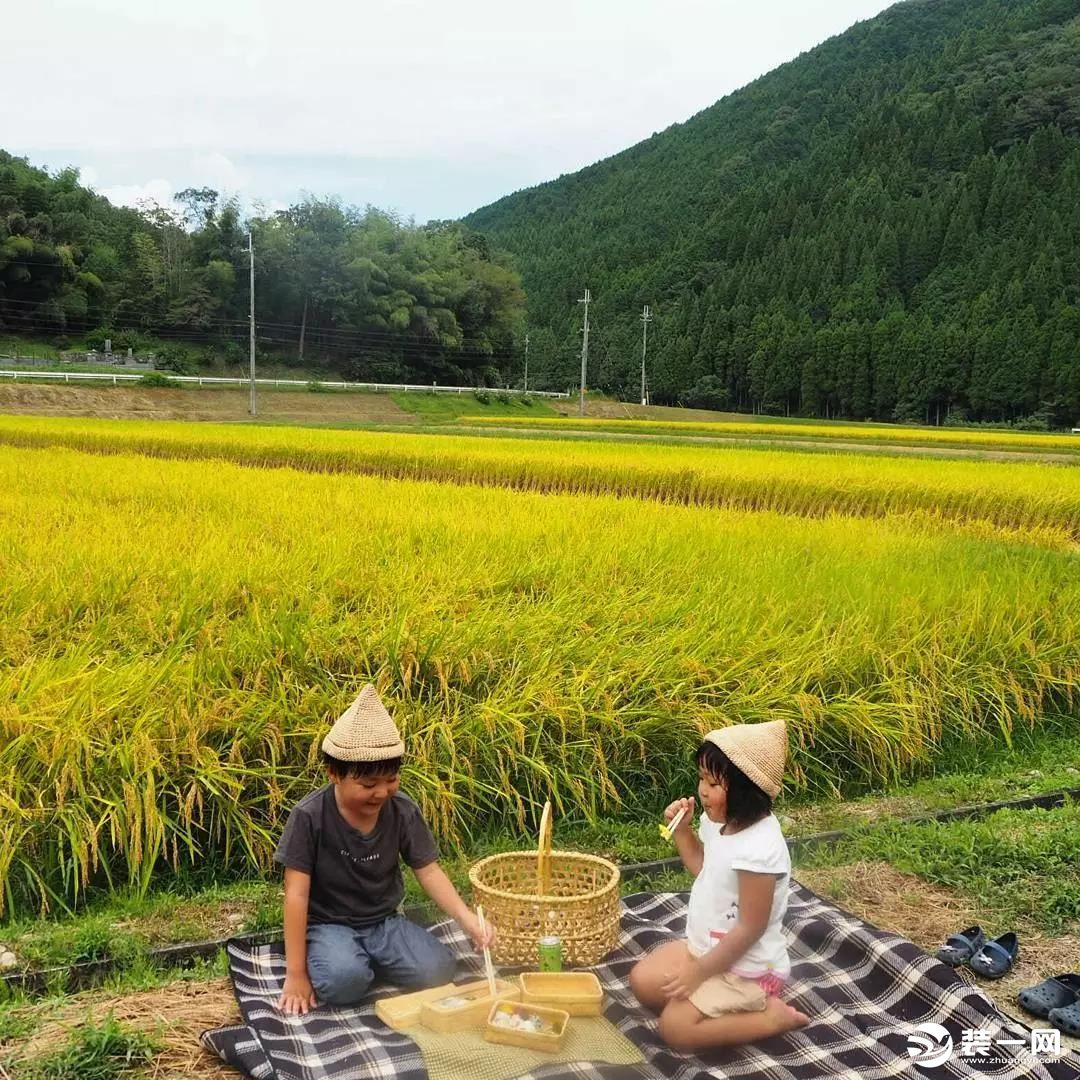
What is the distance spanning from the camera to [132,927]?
9.23 ft

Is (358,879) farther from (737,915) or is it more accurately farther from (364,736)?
(737,915)

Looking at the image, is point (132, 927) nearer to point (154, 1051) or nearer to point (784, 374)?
point (154, 1051)

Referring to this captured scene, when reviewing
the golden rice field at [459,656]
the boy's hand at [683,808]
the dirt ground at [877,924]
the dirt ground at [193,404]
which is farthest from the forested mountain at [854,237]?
the boy's hand at [683,808]

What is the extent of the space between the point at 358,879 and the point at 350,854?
0.25 ft

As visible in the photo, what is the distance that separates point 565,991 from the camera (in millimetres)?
2449

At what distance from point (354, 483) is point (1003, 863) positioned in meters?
7.63

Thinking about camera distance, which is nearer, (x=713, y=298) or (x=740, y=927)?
(x=740, y=927)

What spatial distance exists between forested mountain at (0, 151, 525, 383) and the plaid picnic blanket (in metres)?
53.9

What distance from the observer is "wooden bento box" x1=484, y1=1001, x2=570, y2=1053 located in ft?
7.43

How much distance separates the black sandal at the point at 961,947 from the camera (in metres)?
2.74

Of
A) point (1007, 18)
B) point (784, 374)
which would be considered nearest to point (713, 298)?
point (784, 374)

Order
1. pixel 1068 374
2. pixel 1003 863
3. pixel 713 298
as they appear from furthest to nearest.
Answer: pixel 713 298 → pixel 1068 374 → pixel 1003 863

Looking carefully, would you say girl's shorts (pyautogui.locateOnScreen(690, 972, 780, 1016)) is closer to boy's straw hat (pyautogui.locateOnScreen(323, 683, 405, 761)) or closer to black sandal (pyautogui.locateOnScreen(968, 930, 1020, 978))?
black sandal (pyautogui.locateOnScreen(968, 930, 1020, 978))

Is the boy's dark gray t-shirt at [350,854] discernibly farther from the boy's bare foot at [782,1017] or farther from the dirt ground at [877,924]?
the boy's bare foot at [782,1017]
